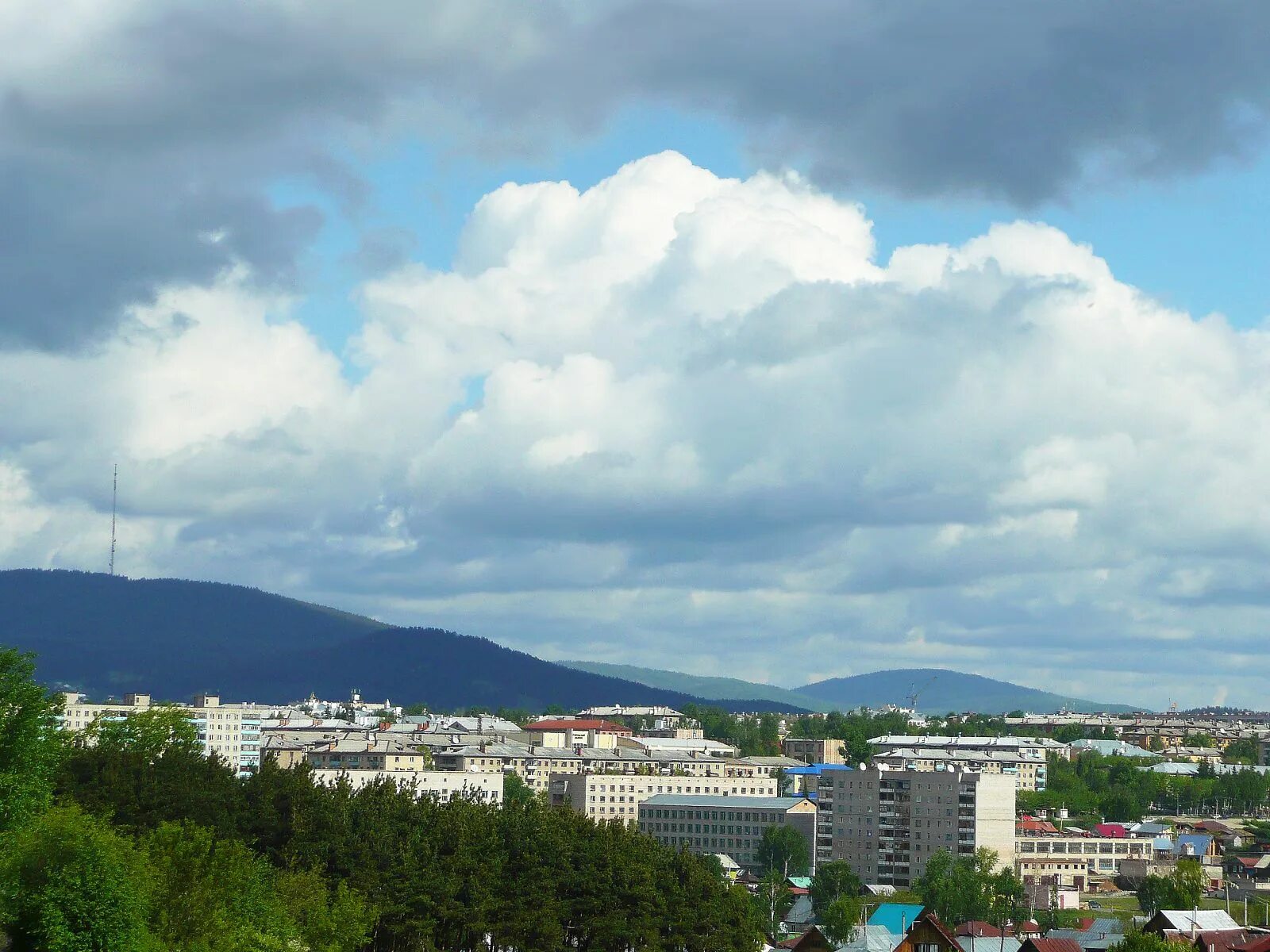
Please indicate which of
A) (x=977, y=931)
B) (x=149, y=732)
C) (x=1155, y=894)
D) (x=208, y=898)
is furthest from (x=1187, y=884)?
(x=208, y=898)

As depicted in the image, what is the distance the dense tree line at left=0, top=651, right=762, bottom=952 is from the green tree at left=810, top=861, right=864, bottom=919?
5384 cm

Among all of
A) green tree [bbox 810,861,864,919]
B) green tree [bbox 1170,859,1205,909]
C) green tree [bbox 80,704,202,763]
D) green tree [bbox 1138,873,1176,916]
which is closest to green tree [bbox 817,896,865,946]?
green tree [bbox 810,861,864,919]

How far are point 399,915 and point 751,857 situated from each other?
377 feet

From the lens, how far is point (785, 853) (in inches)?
7239

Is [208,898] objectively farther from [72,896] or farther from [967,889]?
[967,889]

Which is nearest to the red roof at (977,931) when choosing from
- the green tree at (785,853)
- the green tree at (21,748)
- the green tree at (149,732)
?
the green tree at (149,732)

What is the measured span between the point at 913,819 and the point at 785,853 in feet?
40.0

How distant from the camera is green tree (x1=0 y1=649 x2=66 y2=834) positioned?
2744 inches

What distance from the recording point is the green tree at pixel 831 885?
156 metres

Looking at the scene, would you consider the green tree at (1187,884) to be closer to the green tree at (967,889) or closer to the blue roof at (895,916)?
the green tree at (967,889)

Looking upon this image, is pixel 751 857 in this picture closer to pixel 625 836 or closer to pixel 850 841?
pixel 850 841

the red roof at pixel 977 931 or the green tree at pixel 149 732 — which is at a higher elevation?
the green tree at pixel 149 732

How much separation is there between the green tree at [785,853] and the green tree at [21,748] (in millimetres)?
114860

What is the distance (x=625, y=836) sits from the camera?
101062 mm
